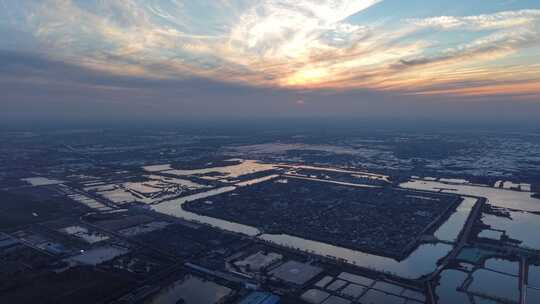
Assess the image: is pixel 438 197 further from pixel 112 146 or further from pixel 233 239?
pixel 112 146

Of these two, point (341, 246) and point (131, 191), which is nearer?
point (341, 246)

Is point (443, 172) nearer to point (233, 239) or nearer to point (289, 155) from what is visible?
point (289, 155)

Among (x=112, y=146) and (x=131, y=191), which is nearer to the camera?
(x=131, y=191)

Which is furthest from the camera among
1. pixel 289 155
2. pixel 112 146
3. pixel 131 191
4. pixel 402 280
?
pixel 112 146

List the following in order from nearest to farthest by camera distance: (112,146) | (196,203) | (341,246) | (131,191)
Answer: (341,246) → (196,203) → (131,191) → (112,146)

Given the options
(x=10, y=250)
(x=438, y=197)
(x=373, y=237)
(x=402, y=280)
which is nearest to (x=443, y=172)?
(x=438, y=197)

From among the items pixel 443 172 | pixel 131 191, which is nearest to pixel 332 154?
Answer: pixel 443 172
